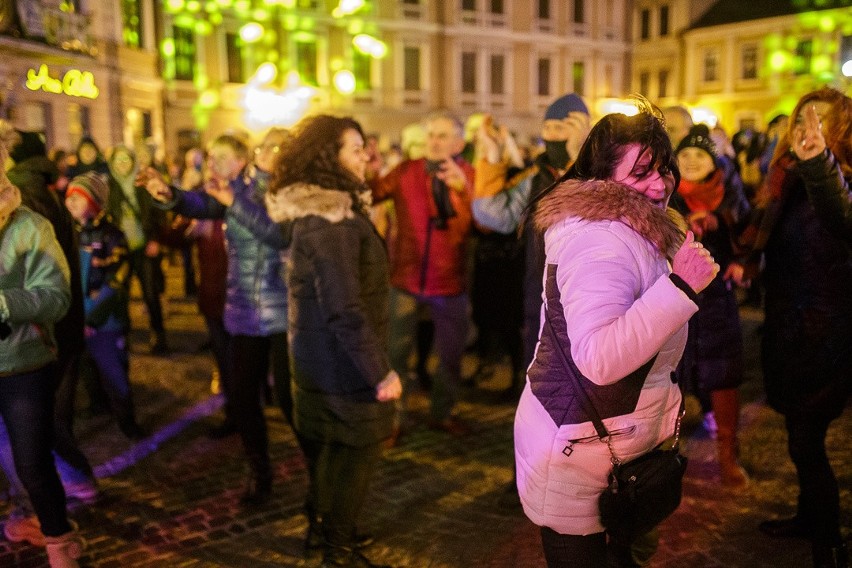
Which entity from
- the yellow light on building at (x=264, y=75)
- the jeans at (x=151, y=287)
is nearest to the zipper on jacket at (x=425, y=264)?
the jeans at (x=151, y=287)

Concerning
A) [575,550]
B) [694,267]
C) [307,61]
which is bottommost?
[575,550]

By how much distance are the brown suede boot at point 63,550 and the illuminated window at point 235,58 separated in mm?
28078

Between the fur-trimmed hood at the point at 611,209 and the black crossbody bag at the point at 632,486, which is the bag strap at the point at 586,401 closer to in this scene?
the black crossbody bag at the point at 632,486

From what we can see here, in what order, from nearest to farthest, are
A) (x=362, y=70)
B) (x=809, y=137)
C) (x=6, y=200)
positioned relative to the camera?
1. (x=809, y=137)
2. (x=6, y=200)
3. (x=362, y=70)

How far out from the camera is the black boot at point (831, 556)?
3266 mm

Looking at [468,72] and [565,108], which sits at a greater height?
[468,72]

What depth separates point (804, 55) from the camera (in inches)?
1407

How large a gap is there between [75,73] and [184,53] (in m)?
9.27

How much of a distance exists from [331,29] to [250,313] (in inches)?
1146

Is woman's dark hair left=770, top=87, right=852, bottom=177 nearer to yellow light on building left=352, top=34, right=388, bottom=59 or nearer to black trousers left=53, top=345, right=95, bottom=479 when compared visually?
black trousers left=53, top=345, right=95, bottom=479

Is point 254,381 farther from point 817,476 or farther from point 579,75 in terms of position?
point 579,75

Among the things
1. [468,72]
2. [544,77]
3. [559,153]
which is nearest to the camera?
[559,153]

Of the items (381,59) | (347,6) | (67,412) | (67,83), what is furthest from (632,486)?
(381,59)

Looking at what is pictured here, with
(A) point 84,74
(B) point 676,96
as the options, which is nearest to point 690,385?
(A) point 84,74
